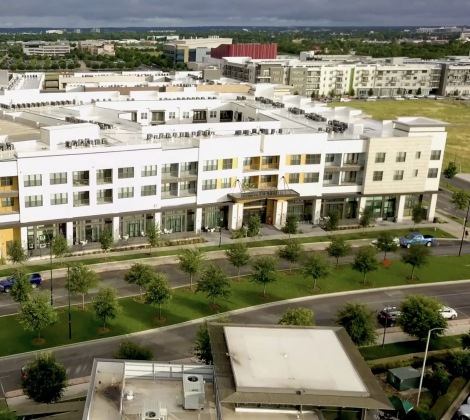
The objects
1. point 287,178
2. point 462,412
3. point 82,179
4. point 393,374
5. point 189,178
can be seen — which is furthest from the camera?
point 287,178

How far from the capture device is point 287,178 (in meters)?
80.3

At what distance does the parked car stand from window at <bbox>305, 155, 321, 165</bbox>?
2987cm

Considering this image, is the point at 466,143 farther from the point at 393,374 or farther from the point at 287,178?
the point at 393,374

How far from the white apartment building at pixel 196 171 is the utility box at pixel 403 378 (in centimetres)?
3552

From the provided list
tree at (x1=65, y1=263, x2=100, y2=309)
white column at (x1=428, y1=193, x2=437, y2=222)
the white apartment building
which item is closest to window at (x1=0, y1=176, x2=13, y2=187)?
the white apartment building

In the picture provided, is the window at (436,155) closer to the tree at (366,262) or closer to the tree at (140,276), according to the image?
the tree at (366,262)

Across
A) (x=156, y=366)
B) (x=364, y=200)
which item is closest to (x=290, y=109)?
(x=364, y=200)

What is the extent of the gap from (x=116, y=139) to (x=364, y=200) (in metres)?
34.3

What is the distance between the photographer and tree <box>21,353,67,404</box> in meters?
37.9

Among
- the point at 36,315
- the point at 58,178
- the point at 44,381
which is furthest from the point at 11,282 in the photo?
the point at 44,381

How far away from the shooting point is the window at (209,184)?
248 feet

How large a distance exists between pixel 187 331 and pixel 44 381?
15.7 meters

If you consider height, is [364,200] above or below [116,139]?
below

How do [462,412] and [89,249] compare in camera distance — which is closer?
[462,412]
